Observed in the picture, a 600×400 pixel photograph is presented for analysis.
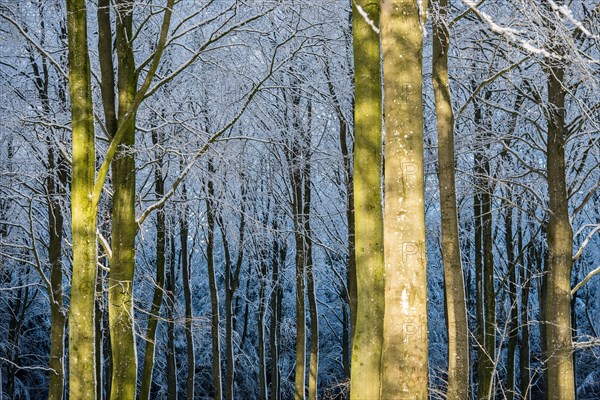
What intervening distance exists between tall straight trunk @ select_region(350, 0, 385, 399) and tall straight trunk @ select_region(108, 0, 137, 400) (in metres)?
3.21

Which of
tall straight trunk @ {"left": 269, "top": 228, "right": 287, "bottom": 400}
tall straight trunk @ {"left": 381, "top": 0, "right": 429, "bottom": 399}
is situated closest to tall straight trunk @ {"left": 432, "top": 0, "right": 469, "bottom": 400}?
tall straight trunk @ {"left": 381, "top": 0, "right": 429, "bottom": 399}

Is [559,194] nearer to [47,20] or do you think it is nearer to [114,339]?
[114,339]

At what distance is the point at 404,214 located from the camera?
466cm

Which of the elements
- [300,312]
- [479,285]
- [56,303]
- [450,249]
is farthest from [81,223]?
[479,285]

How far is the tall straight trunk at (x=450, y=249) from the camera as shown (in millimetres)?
7863

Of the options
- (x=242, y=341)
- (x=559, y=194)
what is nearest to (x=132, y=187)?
(x=559, y=194)

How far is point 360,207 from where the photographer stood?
6078 millimetres

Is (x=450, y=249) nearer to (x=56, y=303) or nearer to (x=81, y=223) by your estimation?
(x=81, y=223)

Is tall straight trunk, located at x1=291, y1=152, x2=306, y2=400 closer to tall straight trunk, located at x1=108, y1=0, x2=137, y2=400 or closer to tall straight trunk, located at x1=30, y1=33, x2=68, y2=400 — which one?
tall straight trunk, located at x1=30, y1=33, x2=68, y2=400

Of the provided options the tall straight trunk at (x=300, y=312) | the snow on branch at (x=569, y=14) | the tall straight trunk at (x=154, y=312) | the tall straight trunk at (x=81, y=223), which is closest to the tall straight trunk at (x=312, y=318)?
the tall straight trunk at (x=300, y=312)

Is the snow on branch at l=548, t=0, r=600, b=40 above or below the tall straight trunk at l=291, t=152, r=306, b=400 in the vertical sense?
above

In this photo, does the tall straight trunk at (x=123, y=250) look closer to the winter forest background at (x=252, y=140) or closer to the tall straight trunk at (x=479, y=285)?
the winter forest background at (x=252, y=140)

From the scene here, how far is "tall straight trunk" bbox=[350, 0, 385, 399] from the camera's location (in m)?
5.99

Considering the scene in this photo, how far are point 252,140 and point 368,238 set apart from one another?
28.9 feet
